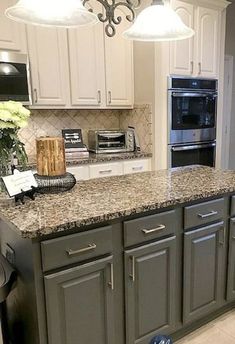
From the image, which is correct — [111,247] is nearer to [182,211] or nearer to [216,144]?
[182,211]

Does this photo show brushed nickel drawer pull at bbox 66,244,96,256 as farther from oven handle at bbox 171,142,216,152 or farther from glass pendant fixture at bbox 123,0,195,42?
oven handle at bbox 171,142,216,152

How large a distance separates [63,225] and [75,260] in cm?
19

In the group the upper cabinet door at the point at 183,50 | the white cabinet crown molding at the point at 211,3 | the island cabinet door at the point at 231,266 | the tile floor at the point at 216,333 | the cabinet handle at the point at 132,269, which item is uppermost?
the white cabinet crown molding at the point at 211,3

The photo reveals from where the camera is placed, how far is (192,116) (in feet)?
12.1

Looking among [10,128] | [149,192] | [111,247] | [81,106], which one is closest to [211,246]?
[149,192]

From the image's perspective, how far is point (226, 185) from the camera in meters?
1.95

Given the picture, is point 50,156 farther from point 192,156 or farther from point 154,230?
point 192,156

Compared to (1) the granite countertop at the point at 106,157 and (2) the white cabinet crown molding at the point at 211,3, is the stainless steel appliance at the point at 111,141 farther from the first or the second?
(2) the white cabinet crown molding at the point at 211,3

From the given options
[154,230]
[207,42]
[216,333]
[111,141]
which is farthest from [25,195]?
[207,42]

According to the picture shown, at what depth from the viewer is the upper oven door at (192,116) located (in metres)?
3.52

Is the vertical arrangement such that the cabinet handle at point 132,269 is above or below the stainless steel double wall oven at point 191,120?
below

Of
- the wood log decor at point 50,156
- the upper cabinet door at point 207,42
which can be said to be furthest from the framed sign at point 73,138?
the wood log decor at point 50,156

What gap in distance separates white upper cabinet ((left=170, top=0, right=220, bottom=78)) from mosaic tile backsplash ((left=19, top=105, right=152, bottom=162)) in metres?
0.64

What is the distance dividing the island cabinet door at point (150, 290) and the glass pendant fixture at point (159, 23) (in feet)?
3.90
